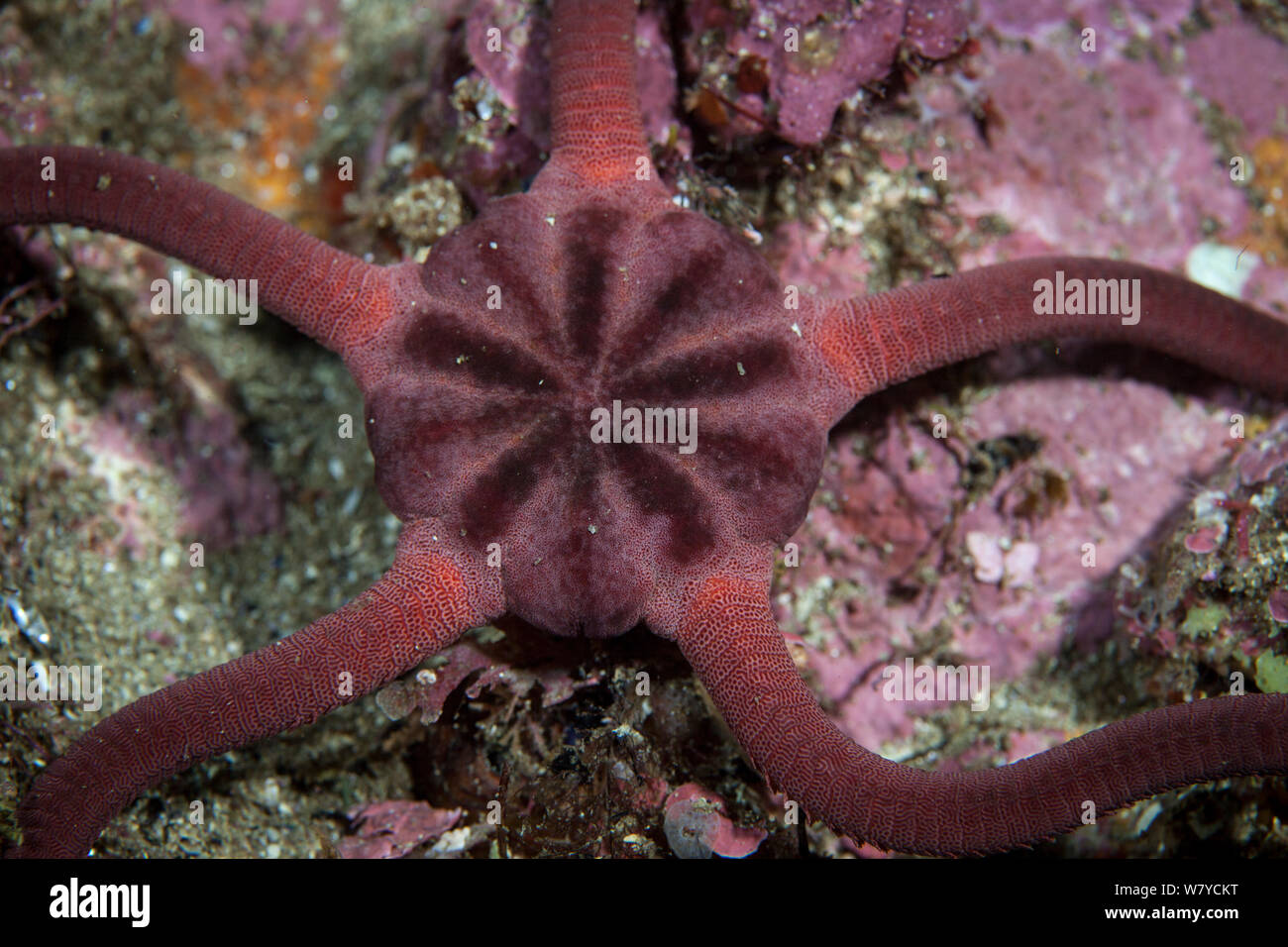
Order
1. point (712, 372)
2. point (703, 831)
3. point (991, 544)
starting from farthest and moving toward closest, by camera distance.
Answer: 1. point (991, 544)
2. point (703, 831)
3. point (712, 372)

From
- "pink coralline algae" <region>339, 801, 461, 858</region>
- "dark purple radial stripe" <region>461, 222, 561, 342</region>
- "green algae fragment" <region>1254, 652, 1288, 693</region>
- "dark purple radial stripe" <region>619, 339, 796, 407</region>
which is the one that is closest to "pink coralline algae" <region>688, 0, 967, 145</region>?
"dark purple radial stripe" <region>619, 339, 796, 407</region>

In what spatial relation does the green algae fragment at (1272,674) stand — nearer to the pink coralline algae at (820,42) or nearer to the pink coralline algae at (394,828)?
the pink coralline algae at (820,42)

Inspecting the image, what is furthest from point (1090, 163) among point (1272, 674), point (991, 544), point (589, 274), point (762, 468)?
point (589, 274)

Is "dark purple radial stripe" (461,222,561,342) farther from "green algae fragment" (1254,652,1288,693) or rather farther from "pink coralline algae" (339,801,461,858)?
"green algae fragment" (1254,652,1288,693)

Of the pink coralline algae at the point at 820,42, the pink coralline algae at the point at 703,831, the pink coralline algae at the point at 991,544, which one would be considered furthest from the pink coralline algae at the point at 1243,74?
the pink coralline algae at the point at 703,831

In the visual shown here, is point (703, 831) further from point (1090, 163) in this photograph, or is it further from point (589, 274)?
point (1090, 163)
